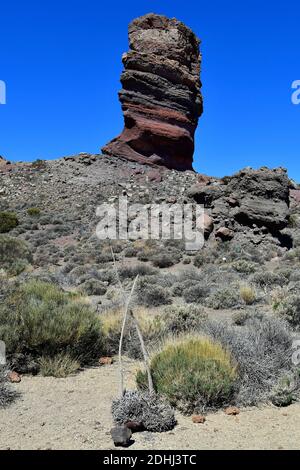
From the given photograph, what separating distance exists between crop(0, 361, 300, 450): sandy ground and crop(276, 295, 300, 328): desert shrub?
4.11m

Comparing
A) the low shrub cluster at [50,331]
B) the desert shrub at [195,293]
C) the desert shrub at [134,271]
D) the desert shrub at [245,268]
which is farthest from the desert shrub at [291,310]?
the desert shrub at [134,271]

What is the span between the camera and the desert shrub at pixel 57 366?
6883mm

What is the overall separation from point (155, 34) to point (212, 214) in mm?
24522

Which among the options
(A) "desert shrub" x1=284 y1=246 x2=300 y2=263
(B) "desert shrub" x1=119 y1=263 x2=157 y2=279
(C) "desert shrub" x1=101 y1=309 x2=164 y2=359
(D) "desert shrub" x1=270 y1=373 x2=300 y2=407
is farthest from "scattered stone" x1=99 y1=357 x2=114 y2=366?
(A) "desert shrub" x1=284 y1=246 x2=300 y2=263

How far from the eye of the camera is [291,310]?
10.0 metres

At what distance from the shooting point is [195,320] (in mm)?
8945

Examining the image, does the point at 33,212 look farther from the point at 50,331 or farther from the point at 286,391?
the point at 286,391

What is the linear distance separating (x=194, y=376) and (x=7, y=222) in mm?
28722

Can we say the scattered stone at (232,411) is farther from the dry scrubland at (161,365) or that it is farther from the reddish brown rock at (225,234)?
the reddish brown rock at (225,234)

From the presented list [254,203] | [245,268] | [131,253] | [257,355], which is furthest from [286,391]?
[254,203]

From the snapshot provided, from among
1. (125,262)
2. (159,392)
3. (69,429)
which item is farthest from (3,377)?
(125,262)

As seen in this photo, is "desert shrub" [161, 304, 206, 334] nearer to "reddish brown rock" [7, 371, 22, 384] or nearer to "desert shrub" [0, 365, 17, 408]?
"reddish brown rock" [7, 371, 22, 384]

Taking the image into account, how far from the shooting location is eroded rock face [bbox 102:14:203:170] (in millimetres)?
41906

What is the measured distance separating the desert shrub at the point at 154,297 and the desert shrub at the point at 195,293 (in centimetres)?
55
